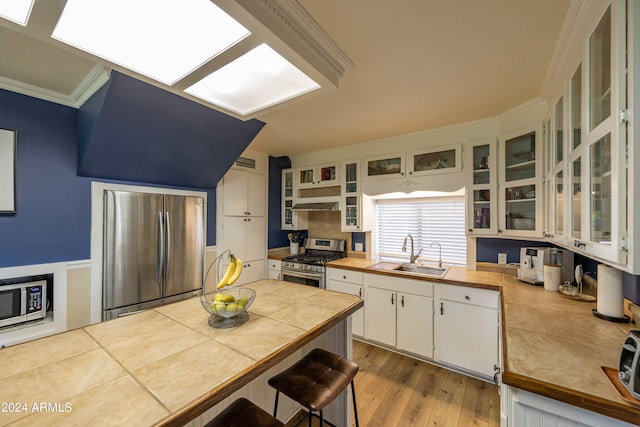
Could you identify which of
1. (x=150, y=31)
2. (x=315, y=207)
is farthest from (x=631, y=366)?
(x=315, y=207)

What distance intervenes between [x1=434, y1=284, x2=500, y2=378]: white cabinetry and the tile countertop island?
57.5 inches

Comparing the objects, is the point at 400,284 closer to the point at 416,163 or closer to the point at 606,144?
the point at 416,163

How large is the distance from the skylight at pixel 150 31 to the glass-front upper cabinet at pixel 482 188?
2.46 metres

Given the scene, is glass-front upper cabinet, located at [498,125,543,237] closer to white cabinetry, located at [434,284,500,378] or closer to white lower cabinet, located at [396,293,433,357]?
white cabinetry, located at [434,284,500,378]

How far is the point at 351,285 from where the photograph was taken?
3.02m

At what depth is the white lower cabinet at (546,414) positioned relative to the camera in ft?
2.78

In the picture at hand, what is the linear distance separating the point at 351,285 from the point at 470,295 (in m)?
1.22

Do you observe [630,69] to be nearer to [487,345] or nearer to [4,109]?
[487,345]

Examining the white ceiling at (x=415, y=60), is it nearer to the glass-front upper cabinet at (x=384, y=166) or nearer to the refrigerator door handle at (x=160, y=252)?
the glass-front upper cabinet at (x=384, y=166)

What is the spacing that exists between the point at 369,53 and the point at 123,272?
2.81m

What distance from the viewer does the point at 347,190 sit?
11.4 feet

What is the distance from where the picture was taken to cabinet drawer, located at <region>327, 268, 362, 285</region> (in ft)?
9.77

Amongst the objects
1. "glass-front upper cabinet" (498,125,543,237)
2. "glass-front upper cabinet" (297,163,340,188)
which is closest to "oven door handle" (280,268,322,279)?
"glass-front upper cabinet" (297,163,340,188)

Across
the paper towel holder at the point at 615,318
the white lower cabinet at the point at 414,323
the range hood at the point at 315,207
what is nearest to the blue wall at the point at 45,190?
the range hood at the point at 315,207
